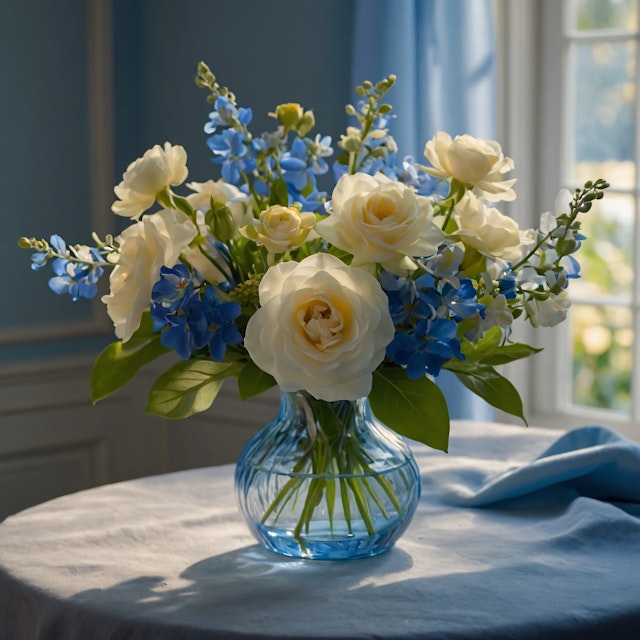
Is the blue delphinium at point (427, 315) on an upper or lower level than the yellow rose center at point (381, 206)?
lower

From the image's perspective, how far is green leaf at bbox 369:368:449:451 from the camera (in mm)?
1229

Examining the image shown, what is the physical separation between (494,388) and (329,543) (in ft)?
→ 0.89

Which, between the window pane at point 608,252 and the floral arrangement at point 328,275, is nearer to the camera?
the floral arrangement at point 328,275

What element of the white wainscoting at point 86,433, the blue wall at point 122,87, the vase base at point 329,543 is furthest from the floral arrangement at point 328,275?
the white wainscoting at point 86,433

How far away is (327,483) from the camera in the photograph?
1288 millimetres

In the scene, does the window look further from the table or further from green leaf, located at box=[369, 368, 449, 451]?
green leaf, located at box=[369, 368, 449, 451]

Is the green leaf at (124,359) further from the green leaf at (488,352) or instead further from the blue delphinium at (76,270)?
the green leaf at (488,352)

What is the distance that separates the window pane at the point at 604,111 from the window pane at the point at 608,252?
0.25ft

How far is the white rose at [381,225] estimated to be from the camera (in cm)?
115

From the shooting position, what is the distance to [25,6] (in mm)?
2883

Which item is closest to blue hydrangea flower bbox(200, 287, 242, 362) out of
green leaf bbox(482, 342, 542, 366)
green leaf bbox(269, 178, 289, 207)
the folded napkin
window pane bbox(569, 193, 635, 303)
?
green leaf bbox(269, 178, 289, 207)

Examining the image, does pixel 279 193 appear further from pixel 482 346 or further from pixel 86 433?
pixel 86 433

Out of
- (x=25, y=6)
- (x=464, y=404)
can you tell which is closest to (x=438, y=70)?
(x=464, y=404)

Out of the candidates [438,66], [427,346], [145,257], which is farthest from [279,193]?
[438,66]
